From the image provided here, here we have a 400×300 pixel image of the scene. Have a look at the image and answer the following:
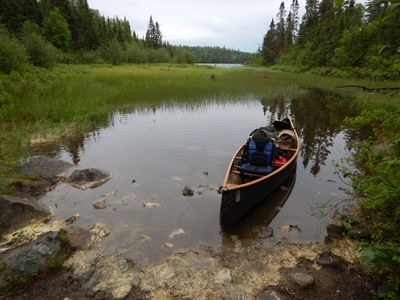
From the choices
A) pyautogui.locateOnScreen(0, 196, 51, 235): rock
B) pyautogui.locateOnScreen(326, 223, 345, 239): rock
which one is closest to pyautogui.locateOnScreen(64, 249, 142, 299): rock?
pyautogui.locateOnScreen(0, 196, 51, 235): rock

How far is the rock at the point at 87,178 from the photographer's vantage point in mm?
9188

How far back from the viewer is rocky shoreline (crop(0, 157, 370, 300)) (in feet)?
16.4

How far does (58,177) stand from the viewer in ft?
31.4

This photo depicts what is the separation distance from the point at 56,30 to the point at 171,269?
173 ft

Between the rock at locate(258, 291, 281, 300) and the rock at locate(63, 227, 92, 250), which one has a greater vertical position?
the rock at locate(258, 291, 281, 300)

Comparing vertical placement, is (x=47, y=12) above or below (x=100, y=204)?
above

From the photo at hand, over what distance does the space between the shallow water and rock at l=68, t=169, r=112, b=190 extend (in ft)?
0.88

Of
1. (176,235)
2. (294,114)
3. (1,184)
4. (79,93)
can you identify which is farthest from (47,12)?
(176,235)

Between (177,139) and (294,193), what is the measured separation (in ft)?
22.3

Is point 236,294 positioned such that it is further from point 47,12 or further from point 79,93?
point 47,12

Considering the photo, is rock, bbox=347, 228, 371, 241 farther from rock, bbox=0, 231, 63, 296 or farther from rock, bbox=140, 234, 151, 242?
rock, bbox=0, 231, 63, 296

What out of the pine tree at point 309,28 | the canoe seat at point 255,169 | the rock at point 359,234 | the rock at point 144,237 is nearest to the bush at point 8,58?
the rock at point 144,237

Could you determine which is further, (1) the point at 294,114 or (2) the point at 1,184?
(1) the point at 294,114

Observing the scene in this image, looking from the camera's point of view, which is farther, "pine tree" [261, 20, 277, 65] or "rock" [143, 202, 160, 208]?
"pine tree" [261, 20, 277, 65]
